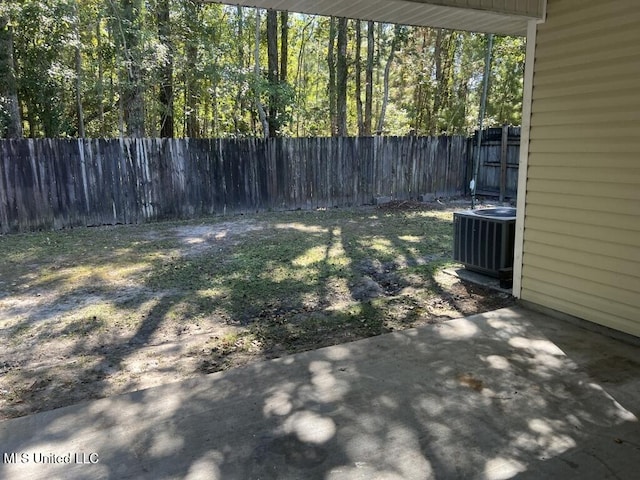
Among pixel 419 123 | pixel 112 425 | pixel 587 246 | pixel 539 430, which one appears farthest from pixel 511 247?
pixel 419 123

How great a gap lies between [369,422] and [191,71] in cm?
1110

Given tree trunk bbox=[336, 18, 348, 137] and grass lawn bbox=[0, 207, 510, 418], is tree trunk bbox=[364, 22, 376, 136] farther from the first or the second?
grass lawn bbox=[0, 207, 510, 418]

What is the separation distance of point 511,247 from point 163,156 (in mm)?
6608

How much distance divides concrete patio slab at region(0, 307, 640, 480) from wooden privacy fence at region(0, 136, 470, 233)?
6468 mm

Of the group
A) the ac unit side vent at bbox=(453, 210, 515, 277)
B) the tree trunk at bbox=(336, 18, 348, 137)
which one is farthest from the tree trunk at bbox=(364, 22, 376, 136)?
the ac unit side vent at bbox=(453, 210, 515, 277)

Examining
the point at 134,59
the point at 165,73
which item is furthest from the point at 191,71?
the point at 134,59

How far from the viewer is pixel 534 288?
386 centimetres

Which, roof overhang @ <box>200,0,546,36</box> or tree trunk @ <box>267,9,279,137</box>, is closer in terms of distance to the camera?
roof overhang @ <box>200,0,546,36</box>

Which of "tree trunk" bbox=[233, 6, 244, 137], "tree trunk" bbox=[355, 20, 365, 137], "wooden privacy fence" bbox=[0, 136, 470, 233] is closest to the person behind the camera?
"wooden privacy fence" bbox=[0, 136, 470, 233]

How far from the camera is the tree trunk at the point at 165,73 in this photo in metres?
11.0

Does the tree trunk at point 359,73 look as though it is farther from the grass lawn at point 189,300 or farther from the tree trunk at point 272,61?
the grass lawn at point 189,300

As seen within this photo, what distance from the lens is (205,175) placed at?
9.13 meters

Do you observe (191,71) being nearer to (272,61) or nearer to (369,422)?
(272,61)

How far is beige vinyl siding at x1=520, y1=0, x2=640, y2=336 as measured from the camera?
10.1 ft
